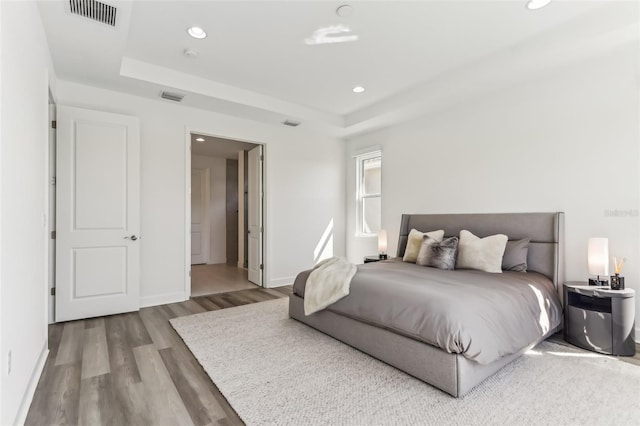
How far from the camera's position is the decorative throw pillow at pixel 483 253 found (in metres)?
3.22

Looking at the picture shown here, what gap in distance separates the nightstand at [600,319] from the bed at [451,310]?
0.15 metres

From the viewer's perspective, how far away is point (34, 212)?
2.14 m

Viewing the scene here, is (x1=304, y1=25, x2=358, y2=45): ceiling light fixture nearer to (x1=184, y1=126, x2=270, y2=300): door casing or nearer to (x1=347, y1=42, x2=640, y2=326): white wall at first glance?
(x1=347, y1=42, x2=640, y2=326): white wall

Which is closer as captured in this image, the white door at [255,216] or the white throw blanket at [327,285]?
the white throw blanket at [327,285]

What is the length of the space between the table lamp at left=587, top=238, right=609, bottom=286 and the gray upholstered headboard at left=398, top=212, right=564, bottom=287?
1.18 feet

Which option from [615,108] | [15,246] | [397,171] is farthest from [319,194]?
[15,246]

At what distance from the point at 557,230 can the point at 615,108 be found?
48.6 inches

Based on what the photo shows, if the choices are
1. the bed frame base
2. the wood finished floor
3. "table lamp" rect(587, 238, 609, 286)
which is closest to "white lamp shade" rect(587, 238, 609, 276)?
"table lamp" rect(587, 238, 609, 286)

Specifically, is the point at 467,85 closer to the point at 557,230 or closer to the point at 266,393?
the point at 557,230

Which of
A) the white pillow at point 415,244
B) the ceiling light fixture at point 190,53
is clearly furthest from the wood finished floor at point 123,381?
the ceiling light fixture at point 190,53

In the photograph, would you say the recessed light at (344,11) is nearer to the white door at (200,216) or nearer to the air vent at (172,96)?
the air vent at (172,96)

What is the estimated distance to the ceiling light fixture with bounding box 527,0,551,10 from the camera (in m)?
2.45

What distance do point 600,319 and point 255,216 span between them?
4450 mm

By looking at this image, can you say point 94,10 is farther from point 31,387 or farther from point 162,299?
point 162,299
